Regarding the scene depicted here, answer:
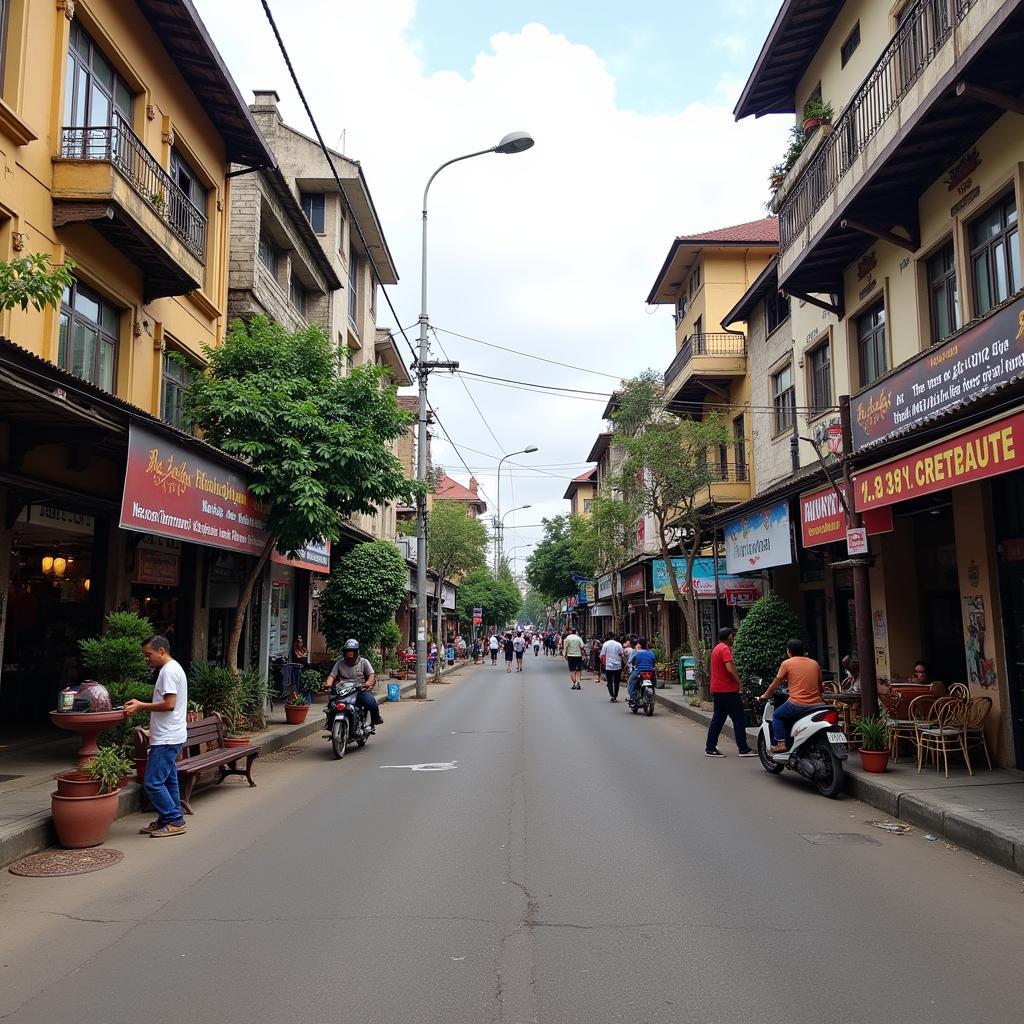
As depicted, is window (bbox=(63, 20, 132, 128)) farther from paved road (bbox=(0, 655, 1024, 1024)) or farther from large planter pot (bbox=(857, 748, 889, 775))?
large planter pot (bbox=(857, 748, 889, 775))

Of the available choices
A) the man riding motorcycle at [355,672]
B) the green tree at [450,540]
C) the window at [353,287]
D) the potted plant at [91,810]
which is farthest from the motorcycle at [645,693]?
the green tree at [450,540]

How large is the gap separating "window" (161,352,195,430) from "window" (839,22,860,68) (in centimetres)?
1340

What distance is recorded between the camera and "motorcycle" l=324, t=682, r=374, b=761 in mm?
12844

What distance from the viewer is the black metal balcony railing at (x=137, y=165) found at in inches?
469

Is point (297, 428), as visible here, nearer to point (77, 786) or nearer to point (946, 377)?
point (77, 786)

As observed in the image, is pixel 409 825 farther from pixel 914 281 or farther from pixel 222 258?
pixel 222 258

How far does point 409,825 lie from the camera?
827cm

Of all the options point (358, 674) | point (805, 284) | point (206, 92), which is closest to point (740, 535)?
point (805, 284)

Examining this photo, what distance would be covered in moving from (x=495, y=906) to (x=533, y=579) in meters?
59.5

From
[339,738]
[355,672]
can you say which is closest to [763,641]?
[355,672]

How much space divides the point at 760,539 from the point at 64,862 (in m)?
12.5

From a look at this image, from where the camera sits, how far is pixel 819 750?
9945mm

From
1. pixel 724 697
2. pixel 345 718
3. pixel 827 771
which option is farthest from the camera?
pixel 345 718

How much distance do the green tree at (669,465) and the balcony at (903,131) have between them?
606 centimetres
